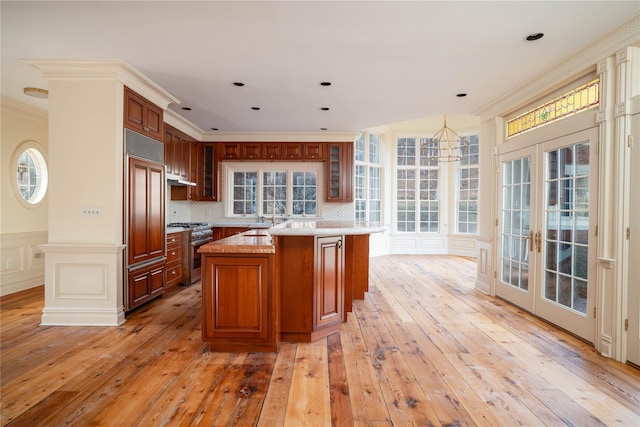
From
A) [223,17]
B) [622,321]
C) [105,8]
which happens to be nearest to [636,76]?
[622,321]

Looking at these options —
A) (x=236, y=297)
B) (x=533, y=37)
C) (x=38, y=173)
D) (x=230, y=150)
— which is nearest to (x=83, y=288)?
(x=236, y=297)

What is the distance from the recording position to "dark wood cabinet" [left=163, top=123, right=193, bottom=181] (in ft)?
17.4

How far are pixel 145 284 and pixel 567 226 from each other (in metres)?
4.78

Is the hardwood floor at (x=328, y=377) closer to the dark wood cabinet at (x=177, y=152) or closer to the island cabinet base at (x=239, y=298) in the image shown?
the island cabinet base at (x=239, y=298)

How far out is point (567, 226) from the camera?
3287 millimetres

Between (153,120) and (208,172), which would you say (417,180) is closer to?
(208,172)

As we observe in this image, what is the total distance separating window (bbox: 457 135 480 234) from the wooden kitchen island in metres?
6.18

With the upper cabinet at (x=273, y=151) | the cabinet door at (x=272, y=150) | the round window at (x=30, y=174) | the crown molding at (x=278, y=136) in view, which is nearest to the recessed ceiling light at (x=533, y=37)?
the crown molding at (x=278, y=136)

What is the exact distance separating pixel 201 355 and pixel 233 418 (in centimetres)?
98

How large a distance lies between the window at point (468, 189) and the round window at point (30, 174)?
346 inches

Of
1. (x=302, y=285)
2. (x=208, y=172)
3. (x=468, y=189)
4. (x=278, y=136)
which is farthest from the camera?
(x=468, y=189)

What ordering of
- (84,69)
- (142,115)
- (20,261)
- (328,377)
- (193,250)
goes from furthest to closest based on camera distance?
(193,250) → (20,261) → (142,115) → (84,69) → (328,377)

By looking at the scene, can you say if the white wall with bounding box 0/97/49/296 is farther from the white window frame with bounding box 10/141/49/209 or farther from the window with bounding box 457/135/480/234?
the window with bounding box 457/135/480/234

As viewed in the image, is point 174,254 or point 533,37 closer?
point 533,37
